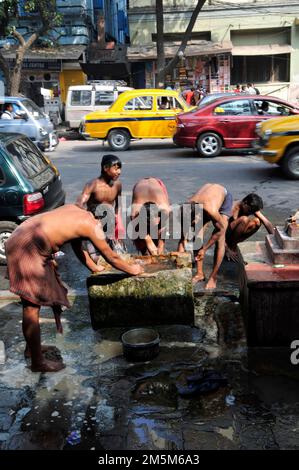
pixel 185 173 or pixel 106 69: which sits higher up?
pixel 106 69

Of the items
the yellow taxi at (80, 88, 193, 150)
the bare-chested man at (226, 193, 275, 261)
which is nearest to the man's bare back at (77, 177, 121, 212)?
the bare-chested man at (226, 193, 275, 261)

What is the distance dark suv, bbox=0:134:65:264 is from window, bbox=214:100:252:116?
7629mm

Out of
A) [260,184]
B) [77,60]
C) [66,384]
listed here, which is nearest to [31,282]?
[66,384]

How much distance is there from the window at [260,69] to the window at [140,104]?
11671mm

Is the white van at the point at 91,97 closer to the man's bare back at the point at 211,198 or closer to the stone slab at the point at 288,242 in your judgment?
the man's bare back at the point at 211,198

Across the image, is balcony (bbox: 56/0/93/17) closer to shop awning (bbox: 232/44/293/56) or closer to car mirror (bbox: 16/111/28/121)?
shop awning (bbox: 232/44/293/56)

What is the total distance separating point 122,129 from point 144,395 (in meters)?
12.8

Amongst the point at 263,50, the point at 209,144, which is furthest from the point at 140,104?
the point at 263,50

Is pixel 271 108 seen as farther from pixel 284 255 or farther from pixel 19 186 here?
pixel 284 255

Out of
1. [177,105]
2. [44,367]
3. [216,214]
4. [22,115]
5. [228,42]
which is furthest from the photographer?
[228,42]

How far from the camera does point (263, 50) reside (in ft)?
81.3

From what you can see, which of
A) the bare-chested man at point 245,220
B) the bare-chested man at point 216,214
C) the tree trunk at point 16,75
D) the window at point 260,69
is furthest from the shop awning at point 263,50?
the bare-chested man at point 216,214

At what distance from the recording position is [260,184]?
10.5 m

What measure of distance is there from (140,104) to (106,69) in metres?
9.34
